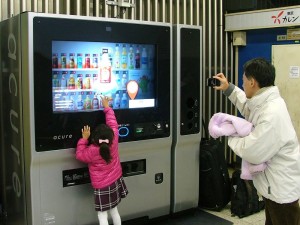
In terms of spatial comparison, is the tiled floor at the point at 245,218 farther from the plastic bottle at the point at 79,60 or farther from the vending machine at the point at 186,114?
Result: the plastic bottle at the point at 79,60

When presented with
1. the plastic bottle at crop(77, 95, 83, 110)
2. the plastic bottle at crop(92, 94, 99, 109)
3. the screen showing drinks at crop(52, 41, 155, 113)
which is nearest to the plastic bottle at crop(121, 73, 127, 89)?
the screen showing drinks at crop(52, 41, 155, 113)

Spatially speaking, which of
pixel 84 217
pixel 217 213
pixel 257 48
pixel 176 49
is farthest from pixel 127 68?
pixel 257 48

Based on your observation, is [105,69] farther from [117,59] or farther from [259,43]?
[259,43]

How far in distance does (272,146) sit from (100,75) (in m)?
1.34

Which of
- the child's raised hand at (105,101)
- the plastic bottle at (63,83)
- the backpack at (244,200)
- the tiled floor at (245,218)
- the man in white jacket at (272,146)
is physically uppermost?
the plastic bottle at (63,83)

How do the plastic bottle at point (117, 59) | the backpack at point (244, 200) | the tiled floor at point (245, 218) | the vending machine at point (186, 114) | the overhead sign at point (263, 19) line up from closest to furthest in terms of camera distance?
the plastic bottle at point (117, 59)
the vending machine at point (186, 114)
the tiled floor at point (245, 218)
the backpack at point (244, 200)
the overhead sign at point (263, 19)

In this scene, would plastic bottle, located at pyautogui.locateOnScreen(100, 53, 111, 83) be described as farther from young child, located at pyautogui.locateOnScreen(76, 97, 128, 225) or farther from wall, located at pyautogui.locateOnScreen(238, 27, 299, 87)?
wall, located at pyautogui.locateOnScreen(238, 27, 299, 87)

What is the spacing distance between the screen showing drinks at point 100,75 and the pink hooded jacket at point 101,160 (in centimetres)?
17

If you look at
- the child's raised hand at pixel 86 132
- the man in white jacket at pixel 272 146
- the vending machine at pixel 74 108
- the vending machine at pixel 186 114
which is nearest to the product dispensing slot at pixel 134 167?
the vending machine at pixel 74 108

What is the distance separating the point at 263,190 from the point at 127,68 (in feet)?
4.47

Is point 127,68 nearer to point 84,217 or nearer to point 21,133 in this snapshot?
point 21,133

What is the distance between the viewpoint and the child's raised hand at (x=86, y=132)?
280 centimetres

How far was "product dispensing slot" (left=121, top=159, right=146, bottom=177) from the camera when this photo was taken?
10.3ft

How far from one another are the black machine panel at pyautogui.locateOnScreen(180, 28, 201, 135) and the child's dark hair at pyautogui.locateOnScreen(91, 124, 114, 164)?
836 mm
